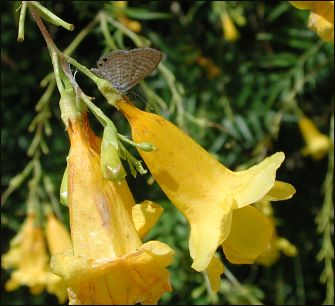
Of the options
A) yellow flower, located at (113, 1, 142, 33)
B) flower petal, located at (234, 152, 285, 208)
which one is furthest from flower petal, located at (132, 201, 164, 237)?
yellow flower, located at (113, 1, 142, 33)

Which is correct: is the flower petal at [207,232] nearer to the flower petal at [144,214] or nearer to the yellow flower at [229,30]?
the flower petal at [144,214]

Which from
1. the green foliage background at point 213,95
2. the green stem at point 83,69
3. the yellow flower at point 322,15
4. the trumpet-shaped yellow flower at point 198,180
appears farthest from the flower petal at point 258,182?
the green foliage background at point 213,95

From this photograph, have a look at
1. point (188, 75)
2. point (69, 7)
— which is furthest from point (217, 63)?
point (69, 7)

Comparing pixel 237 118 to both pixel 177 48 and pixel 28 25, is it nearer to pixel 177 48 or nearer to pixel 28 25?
pixel 177 48

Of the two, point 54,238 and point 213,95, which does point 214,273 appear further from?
point 213,95

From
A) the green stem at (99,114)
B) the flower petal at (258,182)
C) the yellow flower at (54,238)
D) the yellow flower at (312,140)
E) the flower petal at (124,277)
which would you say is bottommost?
the yellow flower at (54,238)

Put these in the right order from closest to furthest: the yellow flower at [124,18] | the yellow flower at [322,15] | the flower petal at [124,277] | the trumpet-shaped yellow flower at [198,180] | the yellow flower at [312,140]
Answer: the flower petal at [124,277] < the trumpet-shaped yellow flower at [198,180] < the yellow flower at [322,15] < the yellow flower at [124,18] < the yellow flower at [312,140]
